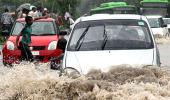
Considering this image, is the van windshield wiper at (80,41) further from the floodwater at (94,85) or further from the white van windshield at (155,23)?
the white van windshield at (155,23)

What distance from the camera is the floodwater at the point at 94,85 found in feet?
25.6

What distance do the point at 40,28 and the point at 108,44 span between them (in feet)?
28.6

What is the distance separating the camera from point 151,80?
8531mm

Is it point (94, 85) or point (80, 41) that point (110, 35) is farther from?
point (94, 85)

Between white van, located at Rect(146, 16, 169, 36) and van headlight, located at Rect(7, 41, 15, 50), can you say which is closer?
van headlight, located at Rect(7, 41, 15, 50)

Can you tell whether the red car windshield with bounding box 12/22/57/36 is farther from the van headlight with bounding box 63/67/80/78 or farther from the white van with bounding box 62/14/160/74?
the van headlight with bounding box 63/67/80/78

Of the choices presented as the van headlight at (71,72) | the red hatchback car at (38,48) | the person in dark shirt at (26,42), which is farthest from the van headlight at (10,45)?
the van headlight at (71,72)

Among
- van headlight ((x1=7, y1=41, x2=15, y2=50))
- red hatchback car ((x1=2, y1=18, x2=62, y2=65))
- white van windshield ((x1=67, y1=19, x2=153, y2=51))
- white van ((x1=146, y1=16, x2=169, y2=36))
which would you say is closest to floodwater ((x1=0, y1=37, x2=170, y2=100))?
white van windshield ((x1=67, y1=19, x2=153, y2=51))

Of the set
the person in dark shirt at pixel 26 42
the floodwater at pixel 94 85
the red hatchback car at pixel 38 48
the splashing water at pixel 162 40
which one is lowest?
the splashing water at pixel 162 40

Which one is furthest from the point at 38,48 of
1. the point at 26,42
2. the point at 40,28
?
the point at 40,28

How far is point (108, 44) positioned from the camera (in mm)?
10781

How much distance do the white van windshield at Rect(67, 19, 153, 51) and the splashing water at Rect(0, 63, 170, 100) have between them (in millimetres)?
1515

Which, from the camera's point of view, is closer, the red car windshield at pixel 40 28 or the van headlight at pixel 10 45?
the van headlight at pixel 10 45

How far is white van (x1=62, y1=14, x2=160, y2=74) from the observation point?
9938mm
